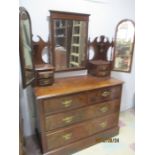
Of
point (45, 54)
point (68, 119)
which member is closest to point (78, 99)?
point (68, 119)

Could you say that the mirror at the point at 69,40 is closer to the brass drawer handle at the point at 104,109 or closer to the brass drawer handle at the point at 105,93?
the brass drawer handle at the point at 105,93

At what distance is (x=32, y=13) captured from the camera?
62.9 inches

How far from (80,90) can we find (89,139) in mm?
682

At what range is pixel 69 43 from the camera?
5.90ft

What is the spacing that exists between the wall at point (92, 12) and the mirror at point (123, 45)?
0.33 ft

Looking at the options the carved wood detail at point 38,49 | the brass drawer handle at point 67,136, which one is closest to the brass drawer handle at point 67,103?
the brass drawer handle at point 67,136

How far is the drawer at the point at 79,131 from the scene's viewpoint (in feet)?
5.12

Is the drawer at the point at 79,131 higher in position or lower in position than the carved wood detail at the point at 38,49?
lower

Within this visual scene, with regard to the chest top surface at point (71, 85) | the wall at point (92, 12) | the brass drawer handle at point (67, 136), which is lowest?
the brass drawer handle at point (67, 136)

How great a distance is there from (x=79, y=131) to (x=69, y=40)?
1076 mm

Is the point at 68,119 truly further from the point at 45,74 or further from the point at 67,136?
the point at 45,74

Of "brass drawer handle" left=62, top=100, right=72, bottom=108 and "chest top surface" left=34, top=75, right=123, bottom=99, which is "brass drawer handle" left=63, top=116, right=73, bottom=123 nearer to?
"brass drawer handle" left=62, top=100, right=72, bottom=108
